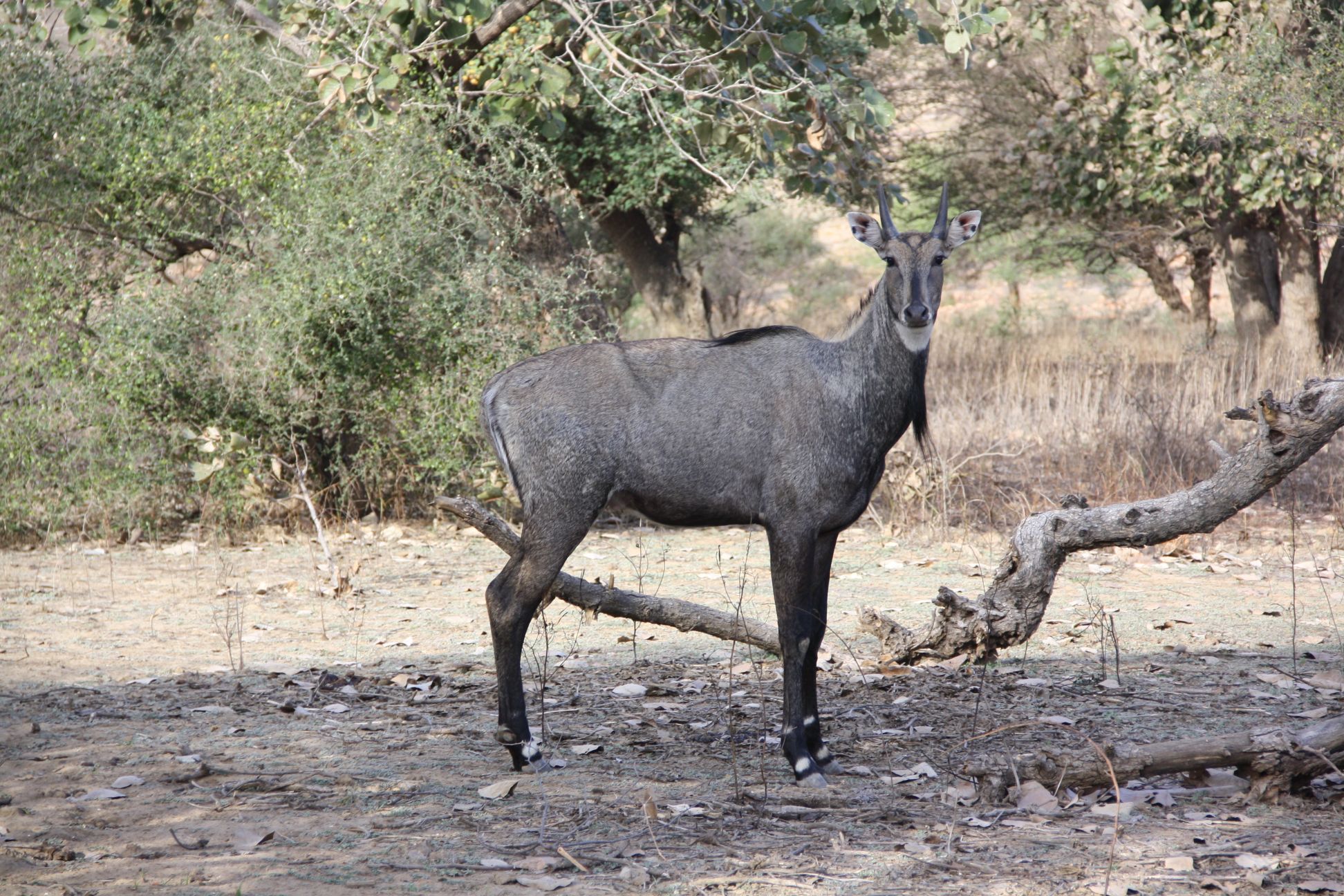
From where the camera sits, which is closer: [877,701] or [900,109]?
[877,701]

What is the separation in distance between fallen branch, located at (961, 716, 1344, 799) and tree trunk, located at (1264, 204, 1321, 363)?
12186 millimetres

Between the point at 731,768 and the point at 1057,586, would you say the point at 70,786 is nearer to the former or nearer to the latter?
the point at 731,768

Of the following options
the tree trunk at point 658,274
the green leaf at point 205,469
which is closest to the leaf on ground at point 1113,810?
the green leaf at point 205,469

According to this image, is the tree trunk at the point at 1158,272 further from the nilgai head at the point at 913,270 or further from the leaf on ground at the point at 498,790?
the leaf on ground at the point at 498,790

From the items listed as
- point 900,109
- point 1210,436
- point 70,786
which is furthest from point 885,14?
point 900,109

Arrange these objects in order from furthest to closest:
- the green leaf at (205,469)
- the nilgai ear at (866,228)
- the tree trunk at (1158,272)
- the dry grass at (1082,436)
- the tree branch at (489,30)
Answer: the tree trunk at (1158,272) → the dry grass at (1082,436) → the tree branch at (489,30) → the green leaf at (205,469) → the nilgai ear at (866,228)

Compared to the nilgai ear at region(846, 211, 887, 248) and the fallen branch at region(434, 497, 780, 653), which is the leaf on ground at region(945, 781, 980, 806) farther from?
the nilgai ear at region(846, 211, 887, 248)

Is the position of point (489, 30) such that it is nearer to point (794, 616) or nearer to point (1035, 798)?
point (794, 616)

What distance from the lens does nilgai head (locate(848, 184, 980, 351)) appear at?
186 inches

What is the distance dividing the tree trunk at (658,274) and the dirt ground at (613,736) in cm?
774

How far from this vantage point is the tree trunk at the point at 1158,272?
18.7 metres

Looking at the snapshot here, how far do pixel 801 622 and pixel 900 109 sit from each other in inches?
613

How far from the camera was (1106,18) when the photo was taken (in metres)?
15.6

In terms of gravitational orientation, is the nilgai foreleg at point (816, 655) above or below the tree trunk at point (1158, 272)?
below
